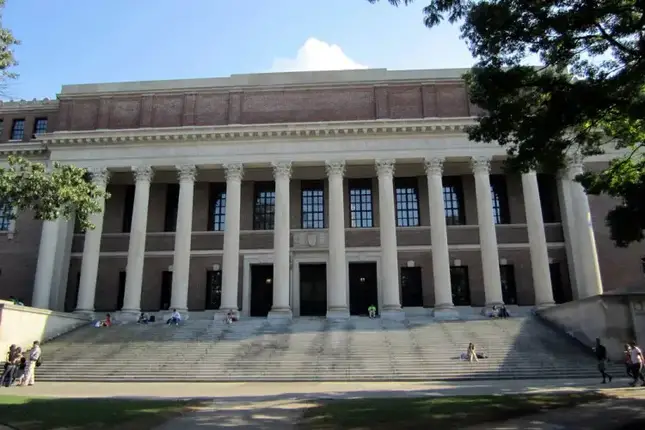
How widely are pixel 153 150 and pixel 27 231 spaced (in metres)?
11.2

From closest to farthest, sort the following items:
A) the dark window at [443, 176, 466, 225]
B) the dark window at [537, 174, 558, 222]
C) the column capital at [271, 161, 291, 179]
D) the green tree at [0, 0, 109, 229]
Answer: the green tree at [0, 0, 109, 229] → the column capital at [271, 161, 291, 179] → the dark window at [537, 174, 558, 222] → the dark window at [443, 176, 466, 225]

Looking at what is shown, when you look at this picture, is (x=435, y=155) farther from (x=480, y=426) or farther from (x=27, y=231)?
(x=27, y=231)

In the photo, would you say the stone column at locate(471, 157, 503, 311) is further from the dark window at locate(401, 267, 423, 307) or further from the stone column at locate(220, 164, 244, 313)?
the stone column at locate(220, 164, 244, 313)

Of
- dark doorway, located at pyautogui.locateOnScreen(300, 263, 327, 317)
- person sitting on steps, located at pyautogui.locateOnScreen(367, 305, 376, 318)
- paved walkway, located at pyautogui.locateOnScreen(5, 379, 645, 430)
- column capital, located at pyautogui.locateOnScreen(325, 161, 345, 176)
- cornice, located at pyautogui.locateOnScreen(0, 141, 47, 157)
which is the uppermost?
cornice, located at pyautogui.locateOnScreen(0, 141, 47, 157)

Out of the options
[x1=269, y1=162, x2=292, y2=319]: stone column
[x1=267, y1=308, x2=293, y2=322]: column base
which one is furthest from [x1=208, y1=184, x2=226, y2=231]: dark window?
[x1=267, y1=308, x2=293, y2=322]: column base

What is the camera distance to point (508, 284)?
33.7 metres

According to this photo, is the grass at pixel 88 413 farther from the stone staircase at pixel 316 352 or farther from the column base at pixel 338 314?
the column base at pixel 338 314

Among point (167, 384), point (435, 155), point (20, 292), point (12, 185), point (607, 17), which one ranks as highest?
point (435, 155)

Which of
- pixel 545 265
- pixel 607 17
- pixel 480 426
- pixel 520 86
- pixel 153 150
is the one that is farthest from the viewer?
pixel 153 150

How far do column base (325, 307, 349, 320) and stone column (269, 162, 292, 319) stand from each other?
2371 millimetres

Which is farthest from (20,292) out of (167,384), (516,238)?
(516,238)

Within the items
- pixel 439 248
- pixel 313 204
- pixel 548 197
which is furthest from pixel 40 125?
pixel 548 197

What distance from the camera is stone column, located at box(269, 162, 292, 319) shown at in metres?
29.9

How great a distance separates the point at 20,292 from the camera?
34094 millimetres
